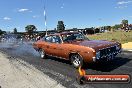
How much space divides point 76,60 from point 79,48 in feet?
2.37

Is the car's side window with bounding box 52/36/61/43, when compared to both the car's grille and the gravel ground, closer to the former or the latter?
the gravel ground

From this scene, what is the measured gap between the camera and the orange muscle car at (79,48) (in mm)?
11544

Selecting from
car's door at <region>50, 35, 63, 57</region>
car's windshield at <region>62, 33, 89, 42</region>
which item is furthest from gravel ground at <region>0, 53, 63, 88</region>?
car's windshield at <region>62, 33, 89, 42</region>

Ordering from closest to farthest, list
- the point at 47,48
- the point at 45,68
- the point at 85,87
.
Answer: the point at 85,87 < the point at 45,68 < the point at 47,48

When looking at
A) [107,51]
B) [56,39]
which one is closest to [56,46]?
[56,39]

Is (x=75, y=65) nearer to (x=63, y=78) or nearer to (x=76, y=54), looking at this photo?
(x=76, y=54)

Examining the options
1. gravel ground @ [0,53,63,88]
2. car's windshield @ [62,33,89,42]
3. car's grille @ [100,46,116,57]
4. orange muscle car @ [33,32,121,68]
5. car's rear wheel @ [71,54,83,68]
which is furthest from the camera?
car's windshield @ [62,33,89,42]

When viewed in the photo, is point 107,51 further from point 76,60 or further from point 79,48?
point 76,60

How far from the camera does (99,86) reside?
8.95 meters

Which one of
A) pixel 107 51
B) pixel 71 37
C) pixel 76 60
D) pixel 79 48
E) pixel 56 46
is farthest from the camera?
pixel 56 46

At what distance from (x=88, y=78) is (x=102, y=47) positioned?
9.19 feet

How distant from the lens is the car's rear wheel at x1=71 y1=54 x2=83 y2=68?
39.9ft

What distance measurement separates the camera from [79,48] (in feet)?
39.5

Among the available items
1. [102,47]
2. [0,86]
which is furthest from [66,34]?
[0,86]
